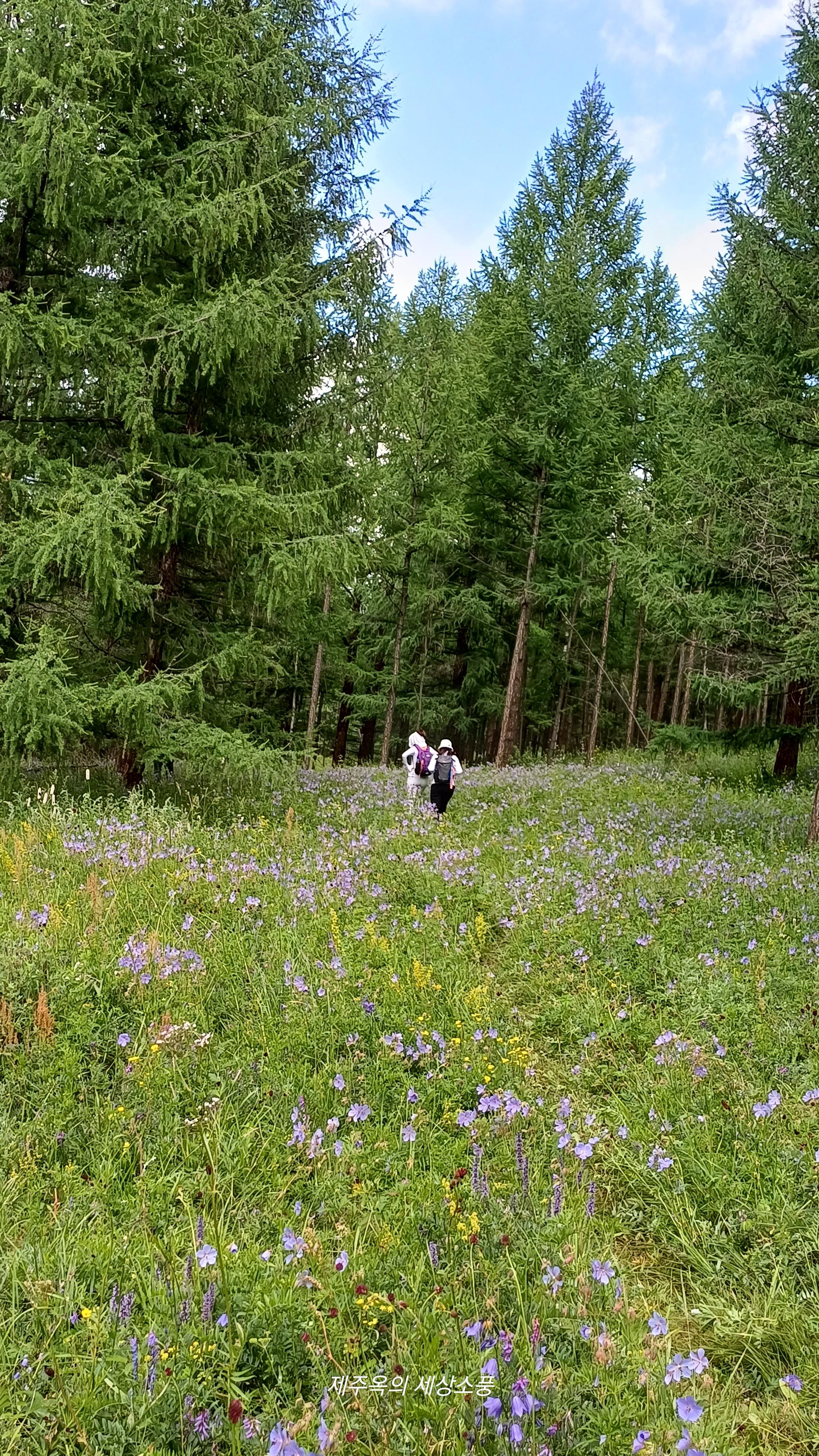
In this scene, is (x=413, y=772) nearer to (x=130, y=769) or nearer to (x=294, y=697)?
(x=130, y=769)

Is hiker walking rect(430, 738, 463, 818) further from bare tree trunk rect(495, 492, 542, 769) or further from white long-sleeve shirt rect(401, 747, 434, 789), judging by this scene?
bare tree trunk rect(495, 492, 542, 769)

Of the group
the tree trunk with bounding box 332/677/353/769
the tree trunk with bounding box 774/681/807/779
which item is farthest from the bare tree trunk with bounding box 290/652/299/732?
the tree trunk with bounding box 774/681/807/779

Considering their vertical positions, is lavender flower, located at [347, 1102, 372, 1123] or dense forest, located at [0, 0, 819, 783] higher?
dense forest, located at [0, 0, 819, 783]

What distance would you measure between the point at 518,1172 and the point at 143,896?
358cm

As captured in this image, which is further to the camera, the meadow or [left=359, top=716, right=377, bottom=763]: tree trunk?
[left=359, top=716, right=377, bottom=763]: tree trunk

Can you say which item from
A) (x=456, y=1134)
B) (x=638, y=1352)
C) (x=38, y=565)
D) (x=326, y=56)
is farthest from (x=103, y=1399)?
(x=326, y=56)

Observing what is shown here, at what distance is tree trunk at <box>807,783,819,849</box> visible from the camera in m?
8.60

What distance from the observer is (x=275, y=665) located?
9.45 metres

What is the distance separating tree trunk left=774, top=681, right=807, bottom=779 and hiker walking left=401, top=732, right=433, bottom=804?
249 inches

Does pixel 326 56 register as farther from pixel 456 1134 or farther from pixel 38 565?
pixel 456 1134

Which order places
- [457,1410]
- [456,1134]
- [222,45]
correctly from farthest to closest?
1. [222,45]
2. [456,1134]
3. [457,1410]

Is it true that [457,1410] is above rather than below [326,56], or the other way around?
below

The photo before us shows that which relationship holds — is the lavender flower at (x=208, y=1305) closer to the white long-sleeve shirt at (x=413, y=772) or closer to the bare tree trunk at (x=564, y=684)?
the white long-sleeve shirt at (x=413, y=772)

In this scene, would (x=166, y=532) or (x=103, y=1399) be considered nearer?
(x=103, y=1399)
